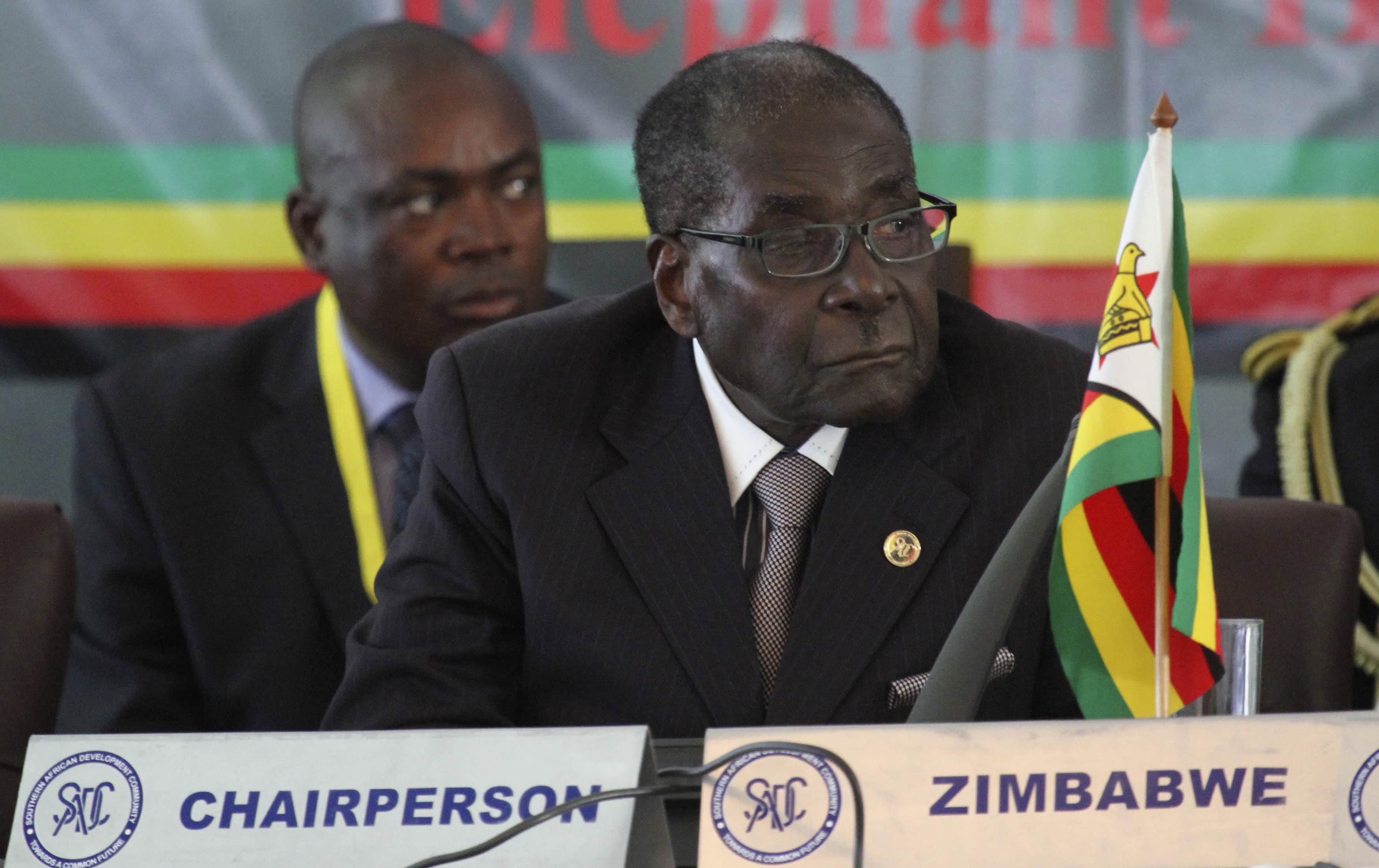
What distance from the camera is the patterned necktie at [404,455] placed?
7.64 ft

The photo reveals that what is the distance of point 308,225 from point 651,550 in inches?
56.9

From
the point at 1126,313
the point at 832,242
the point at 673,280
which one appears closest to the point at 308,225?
the point at 673,280

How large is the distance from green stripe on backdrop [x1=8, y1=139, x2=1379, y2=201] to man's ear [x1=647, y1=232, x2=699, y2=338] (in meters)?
1.13

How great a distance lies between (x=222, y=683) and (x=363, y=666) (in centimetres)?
100

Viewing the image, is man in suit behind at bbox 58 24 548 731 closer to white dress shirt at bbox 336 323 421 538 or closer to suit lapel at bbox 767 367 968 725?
white dress shirt at bbox 336 323 421 538

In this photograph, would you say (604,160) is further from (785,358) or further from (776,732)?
(776,732)

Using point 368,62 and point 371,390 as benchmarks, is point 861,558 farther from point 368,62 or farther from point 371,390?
point 368,62

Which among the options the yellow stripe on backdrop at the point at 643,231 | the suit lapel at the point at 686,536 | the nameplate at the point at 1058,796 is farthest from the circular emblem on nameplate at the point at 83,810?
the yellow stripe on backdrop at the point at 643,231

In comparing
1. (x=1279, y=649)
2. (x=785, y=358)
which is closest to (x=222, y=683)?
(x=785, y=358)

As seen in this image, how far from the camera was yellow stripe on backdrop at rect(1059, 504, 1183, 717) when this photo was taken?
1295mm

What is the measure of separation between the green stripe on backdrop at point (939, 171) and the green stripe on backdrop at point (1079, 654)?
1.57 metres

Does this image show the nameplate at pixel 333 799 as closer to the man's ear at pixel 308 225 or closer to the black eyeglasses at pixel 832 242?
the black eyeglasses at pixel 832 242

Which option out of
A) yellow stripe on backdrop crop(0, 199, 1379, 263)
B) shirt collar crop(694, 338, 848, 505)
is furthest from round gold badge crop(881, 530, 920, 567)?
yellow stripe on backdrop crop(0, 199, 1379, 263)

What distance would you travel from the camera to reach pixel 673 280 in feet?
5.46
